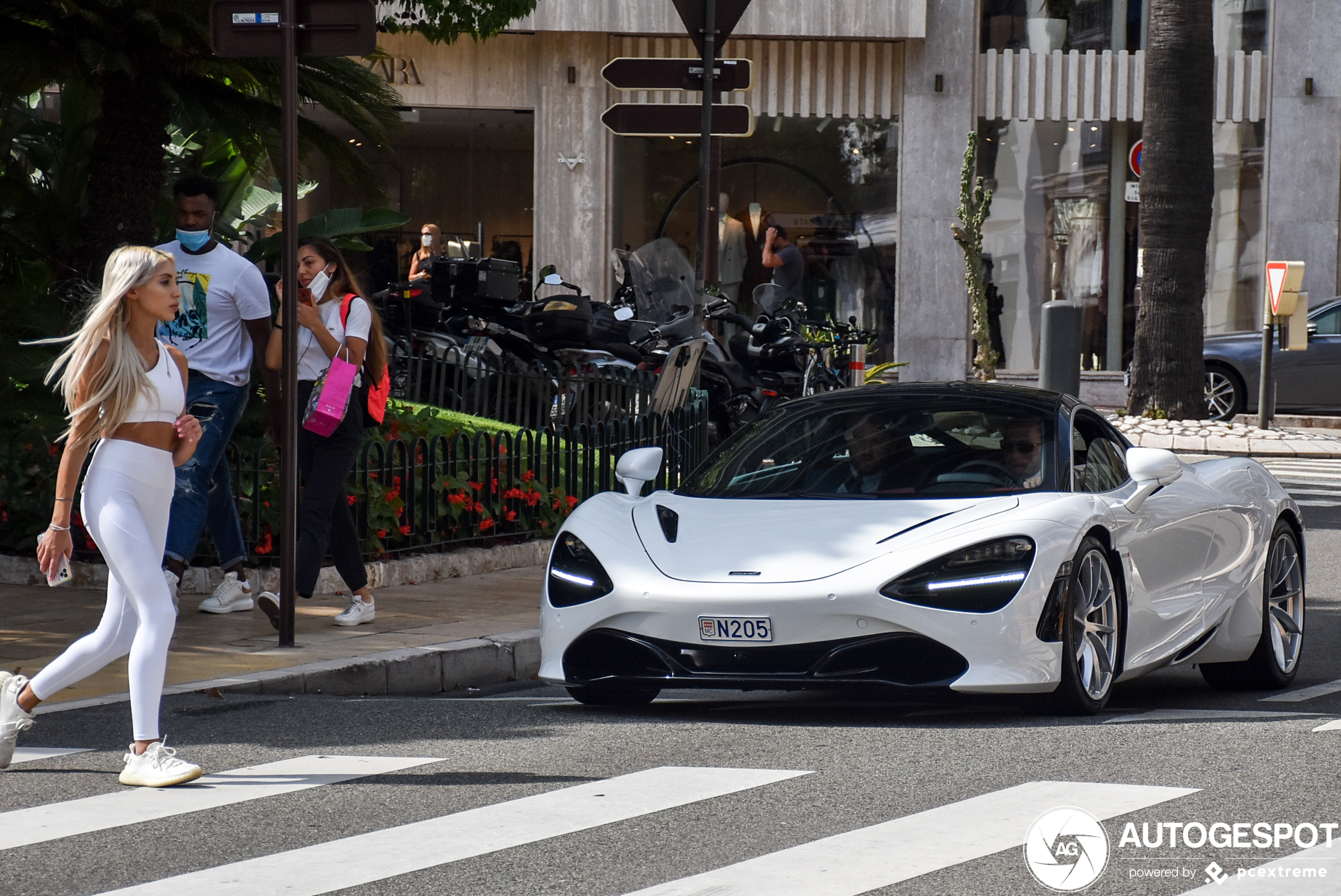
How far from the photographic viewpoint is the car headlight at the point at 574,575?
21.9ft

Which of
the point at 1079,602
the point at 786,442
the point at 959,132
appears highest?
the point at 959,132

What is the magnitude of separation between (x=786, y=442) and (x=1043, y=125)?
19055mm

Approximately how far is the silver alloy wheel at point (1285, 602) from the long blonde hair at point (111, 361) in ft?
15.2

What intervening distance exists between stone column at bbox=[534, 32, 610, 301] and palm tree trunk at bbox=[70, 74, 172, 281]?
47.5 ft

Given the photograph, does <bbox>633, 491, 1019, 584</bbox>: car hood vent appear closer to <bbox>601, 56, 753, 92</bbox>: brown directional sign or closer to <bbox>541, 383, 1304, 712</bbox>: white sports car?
<bbox>541, 383, 1304, 712</bbox>: white sports car

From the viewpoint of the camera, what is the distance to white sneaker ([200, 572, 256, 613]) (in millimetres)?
8938

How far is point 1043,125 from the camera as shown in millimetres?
25641

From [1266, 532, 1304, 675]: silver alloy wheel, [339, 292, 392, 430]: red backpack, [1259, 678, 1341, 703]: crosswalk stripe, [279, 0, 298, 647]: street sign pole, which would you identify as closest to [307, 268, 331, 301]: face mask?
[339, 292, 392, 430]: red backpack

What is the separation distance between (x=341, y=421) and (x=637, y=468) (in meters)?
1.81

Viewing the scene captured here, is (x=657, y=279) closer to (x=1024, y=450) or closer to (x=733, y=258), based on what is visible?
(x=733, y=258)

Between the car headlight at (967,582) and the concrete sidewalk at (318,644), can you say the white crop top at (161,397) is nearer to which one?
the concrete sidewalk at (318,644)

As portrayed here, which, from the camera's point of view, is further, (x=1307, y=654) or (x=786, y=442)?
(x=1307, y=654)

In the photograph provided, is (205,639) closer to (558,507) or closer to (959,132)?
(558,507)

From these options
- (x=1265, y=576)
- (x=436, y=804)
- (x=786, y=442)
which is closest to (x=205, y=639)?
(x=786, y=442)
